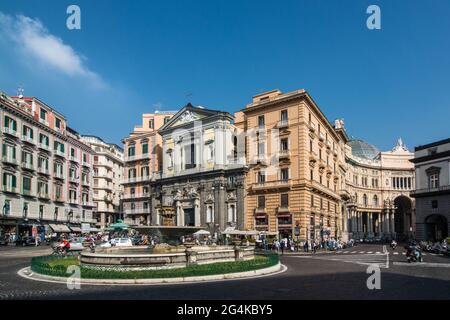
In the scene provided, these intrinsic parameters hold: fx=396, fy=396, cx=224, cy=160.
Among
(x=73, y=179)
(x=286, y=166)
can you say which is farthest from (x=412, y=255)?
(x=73, y=179)

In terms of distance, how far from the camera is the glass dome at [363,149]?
97.4 metres

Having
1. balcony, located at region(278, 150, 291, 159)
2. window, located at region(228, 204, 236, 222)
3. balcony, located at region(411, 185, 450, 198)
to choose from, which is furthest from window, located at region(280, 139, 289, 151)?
balcony, located at region(411, 185, 450, 198)

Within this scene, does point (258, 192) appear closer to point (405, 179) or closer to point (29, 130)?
point (29, 130)

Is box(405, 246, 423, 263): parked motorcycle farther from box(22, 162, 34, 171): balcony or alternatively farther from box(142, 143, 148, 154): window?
box(142, 143, 148, 154): window

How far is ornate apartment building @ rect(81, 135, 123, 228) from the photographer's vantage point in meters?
81.1

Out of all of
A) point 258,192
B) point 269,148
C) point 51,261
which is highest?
point 269,148

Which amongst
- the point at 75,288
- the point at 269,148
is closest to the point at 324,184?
the point at 269,148

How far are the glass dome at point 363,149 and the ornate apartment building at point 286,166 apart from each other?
47.2 meters

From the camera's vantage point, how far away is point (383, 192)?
3612 inches

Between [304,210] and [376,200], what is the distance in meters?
53.8

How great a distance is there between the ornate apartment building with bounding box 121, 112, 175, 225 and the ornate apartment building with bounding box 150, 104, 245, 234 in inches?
225

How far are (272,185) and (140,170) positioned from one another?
28.7 meters
